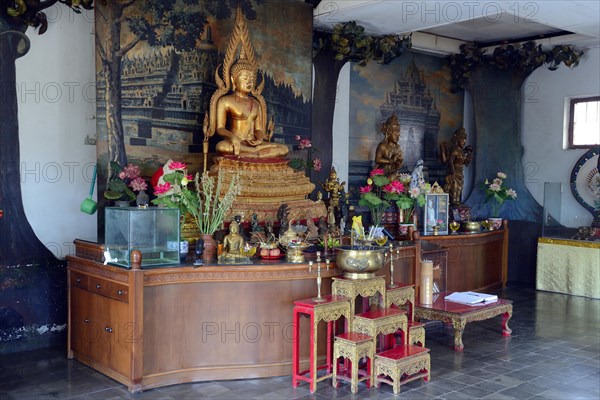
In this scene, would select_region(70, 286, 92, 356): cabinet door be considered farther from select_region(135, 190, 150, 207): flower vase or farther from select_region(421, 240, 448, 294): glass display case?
select_region(421, 240, 448, 294): glass display case

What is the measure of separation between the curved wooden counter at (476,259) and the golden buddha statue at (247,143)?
2.31 m

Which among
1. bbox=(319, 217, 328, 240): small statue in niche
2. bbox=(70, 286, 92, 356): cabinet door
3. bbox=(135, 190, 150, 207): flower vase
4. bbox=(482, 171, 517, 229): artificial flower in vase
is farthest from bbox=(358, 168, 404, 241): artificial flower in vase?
bbox=(70, 286, 92, 356): cabinet door

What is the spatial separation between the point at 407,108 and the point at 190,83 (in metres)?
3.93

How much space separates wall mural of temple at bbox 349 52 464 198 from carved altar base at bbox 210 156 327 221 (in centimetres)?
218

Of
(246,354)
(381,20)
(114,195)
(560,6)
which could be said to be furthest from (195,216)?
(560,6)

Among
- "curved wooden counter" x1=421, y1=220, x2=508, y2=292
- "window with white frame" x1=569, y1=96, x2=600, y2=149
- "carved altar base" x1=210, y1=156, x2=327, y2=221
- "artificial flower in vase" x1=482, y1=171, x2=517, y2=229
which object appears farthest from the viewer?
"artificial flower in vase" x1=482, y1=171, x2=517, y2=229

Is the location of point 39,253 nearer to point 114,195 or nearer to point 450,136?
point 114,195

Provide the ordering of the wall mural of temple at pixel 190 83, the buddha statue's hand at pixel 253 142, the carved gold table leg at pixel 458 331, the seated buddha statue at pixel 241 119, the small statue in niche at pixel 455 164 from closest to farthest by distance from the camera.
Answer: the carved gold table leg at pixel 458 331
the wall mural of temple at pixel 190 83
the seated buddha statue at pixel 241 119
the buddha statue's hand at pixel 253 142
the small statue in niche at pixel 455 164

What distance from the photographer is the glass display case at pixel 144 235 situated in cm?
486

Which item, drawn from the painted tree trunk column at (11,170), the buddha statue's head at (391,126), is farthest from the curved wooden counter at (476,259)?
the painted tree trunk column at (11,170)

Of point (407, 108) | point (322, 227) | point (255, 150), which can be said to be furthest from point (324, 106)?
point (322, 227)

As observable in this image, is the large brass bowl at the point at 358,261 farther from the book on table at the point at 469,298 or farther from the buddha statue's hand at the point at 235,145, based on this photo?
the buddha statue's hand at the point at 235,145

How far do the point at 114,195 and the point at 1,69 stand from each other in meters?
1.53

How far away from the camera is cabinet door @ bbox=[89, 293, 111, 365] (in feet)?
16.5
